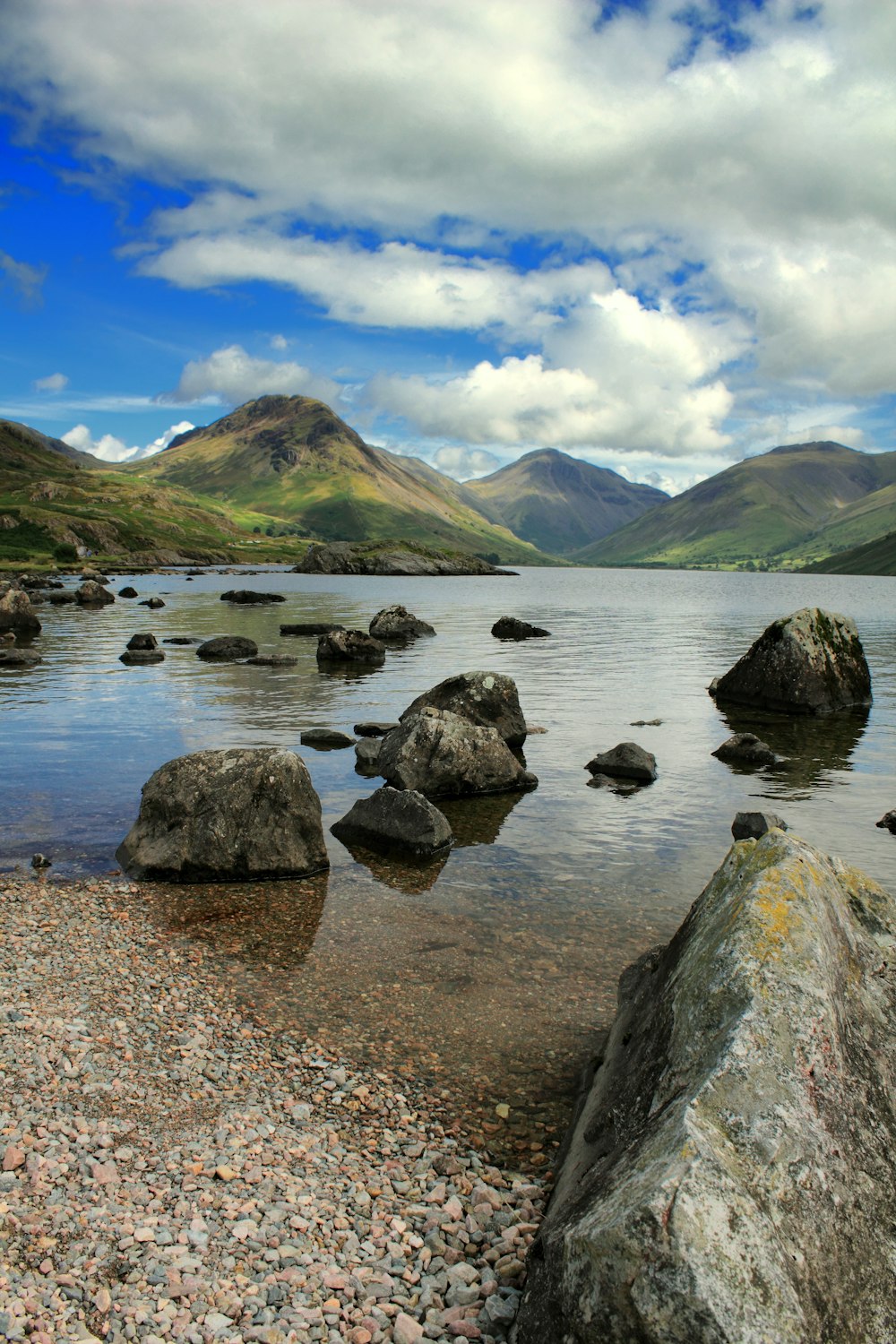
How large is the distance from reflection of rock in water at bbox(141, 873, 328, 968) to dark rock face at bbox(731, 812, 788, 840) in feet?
31.9

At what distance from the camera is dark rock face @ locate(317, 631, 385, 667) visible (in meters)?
55.2

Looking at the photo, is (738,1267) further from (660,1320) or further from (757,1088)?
(757,1088)

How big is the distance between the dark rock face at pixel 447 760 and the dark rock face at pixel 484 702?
411 centimetres

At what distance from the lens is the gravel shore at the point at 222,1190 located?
669 centimetres

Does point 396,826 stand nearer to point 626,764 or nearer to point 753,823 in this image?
point 753,823

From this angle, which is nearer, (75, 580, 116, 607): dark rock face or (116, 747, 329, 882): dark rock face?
(116, 747, 329, 882): dark rock face

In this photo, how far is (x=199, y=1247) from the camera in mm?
7270

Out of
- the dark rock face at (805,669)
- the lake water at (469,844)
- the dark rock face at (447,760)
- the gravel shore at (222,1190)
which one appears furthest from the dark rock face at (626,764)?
the gravel shore at (222,1190)

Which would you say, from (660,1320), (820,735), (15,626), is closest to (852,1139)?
(660,1320)

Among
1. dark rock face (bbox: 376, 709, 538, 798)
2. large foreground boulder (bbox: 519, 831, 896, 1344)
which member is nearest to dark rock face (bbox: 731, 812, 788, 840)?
dark rock face (bbox: 376, 709, 538, 798)

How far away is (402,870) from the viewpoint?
18453 mm

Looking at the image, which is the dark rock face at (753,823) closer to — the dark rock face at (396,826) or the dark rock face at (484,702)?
the dark rock face at (396,826)

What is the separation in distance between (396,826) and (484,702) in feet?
35.8

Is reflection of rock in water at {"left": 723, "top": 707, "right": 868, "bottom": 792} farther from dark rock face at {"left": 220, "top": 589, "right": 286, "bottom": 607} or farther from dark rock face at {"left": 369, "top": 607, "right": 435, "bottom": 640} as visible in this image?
dark rock face at {"left": 220, "top": 589, "right": 286, "bottom": 607}
